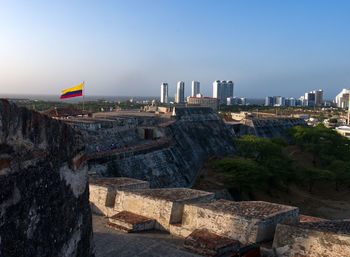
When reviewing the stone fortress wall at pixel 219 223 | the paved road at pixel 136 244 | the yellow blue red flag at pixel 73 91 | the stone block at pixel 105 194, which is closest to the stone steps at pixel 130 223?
the stone fortress wall at pixel 219 223

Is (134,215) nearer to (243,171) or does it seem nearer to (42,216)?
(42,216)

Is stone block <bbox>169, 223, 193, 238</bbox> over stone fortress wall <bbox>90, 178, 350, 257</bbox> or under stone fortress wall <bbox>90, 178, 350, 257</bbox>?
under

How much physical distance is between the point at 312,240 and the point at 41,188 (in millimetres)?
4434

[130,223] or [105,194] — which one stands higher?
[105,194]

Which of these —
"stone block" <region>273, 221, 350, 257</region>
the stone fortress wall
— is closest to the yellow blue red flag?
the stone fortress wall

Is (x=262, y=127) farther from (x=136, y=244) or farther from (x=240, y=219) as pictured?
(x=136, y=244)

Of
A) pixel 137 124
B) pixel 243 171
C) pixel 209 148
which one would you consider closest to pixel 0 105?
pixel 243 171

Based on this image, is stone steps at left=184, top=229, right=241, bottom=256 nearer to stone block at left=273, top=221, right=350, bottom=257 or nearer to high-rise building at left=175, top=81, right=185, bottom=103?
stone block at left=273, top=221, right=350, bottom=257

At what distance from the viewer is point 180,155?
957 inches

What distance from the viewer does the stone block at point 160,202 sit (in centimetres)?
747

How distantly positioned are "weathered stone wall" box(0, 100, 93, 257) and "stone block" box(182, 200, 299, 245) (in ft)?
8.47

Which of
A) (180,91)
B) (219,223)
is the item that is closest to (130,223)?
(219,223)

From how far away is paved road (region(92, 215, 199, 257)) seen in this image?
6.30 m

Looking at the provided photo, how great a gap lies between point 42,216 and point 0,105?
148cm
